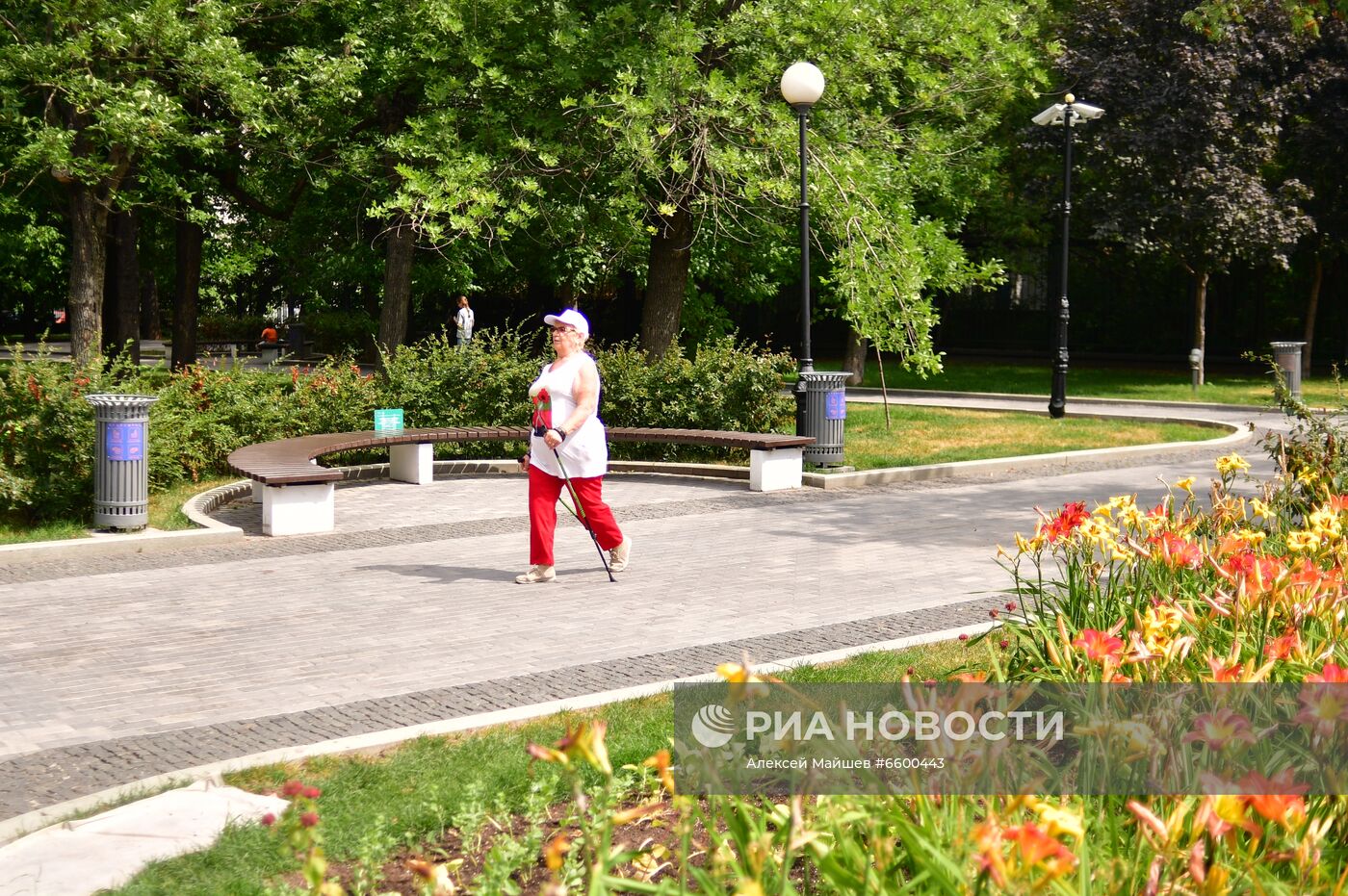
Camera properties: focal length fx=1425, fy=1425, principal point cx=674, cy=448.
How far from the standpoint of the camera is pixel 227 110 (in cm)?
2147

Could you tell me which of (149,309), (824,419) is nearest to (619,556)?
(824,419)

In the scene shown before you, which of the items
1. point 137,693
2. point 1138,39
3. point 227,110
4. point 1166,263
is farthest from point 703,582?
point 1166,263

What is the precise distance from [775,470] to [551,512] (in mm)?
5038

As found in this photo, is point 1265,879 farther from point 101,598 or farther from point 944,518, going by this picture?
point 944,518

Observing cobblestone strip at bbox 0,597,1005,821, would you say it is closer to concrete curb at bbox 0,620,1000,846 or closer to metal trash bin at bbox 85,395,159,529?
concrete curb at bbox 0,620,1000,846

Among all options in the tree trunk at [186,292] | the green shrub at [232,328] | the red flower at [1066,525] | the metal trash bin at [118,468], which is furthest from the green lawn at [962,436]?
the green shrub at [232,328]

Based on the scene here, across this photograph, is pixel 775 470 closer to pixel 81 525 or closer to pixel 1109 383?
pixel 81 525

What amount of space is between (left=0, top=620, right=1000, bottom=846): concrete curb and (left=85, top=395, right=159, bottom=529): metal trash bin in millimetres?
5707

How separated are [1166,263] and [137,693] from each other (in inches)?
1198

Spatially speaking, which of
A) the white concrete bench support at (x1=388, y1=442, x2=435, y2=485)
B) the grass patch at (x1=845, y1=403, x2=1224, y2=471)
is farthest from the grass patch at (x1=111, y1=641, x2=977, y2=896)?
the grass patch at (x1=845, y1=403, x2=1224, y2=471)

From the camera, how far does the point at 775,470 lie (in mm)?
13969

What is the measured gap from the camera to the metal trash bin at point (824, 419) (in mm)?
14969

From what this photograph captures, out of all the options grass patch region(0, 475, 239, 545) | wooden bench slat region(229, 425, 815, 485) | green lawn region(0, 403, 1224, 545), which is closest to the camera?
grass patch region(0, 475, 239, 545)

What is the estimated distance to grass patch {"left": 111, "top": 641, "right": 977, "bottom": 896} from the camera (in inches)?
163
